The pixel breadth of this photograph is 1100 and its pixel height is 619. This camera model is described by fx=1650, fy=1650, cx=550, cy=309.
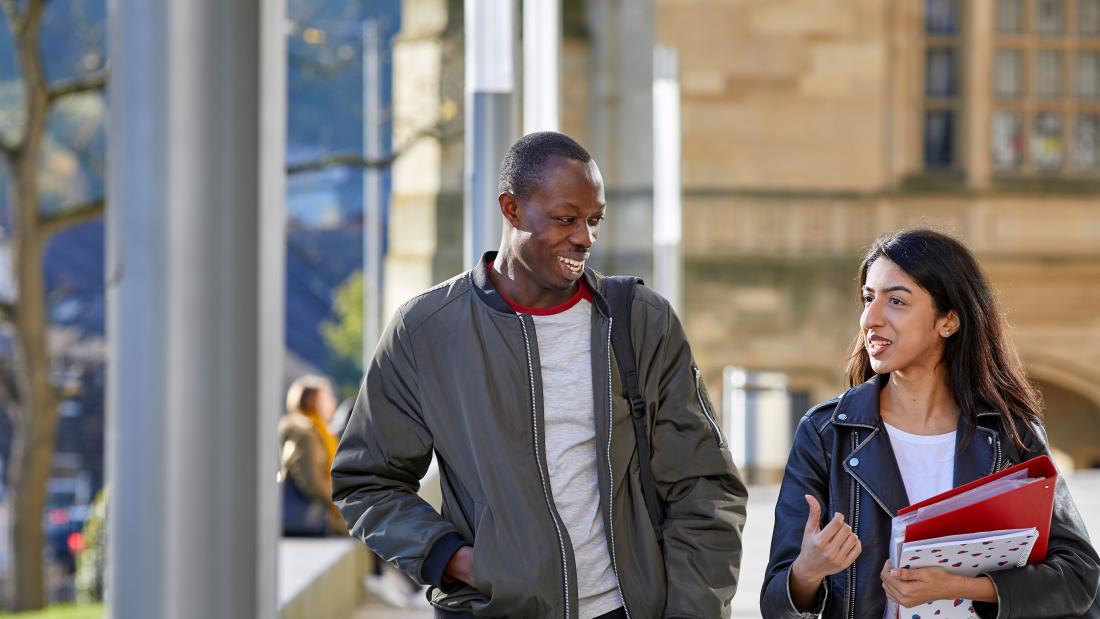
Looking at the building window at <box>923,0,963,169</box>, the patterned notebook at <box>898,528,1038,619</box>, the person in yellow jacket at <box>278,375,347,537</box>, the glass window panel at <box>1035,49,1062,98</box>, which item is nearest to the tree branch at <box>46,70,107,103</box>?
the person in yellow jacket at <box>278,375,347,537</box>

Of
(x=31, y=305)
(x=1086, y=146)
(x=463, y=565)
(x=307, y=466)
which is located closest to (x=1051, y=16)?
(x=1086, y=146)

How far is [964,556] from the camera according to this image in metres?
3.04

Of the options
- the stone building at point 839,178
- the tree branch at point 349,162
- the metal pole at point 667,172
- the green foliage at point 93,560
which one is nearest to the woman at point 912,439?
the green foliage at point 93,560

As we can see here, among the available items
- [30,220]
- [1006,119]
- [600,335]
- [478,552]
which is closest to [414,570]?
[478,552]

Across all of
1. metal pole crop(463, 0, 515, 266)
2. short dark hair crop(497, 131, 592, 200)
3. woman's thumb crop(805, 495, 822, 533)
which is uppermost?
metal pole crop(463, 0, 515, 266)

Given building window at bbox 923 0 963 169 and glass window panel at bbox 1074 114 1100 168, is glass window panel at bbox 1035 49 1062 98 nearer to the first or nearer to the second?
glass window panel at bbox 1074 114 1100 168

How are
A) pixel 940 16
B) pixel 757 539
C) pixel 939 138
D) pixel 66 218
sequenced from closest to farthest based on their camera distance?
1. pixel 757 539
2. pixel 66 218
3. pixel 940 16
4. pixel 939 138

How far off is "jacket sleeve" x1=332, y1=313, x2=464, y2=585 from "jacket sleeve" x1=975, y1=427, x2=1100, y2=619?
41.2 inches

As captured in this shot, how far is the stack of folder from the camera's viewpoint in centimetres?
297

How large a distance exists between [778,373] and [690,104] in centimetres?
369

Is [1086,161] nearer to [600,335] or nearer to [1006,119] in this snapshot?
[1006,119]

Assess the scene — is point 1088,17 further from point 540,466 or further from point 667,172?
point 540,466

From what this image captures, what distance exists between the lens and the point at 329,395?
1023 cm

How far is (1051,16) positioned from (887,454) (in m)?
20.5
